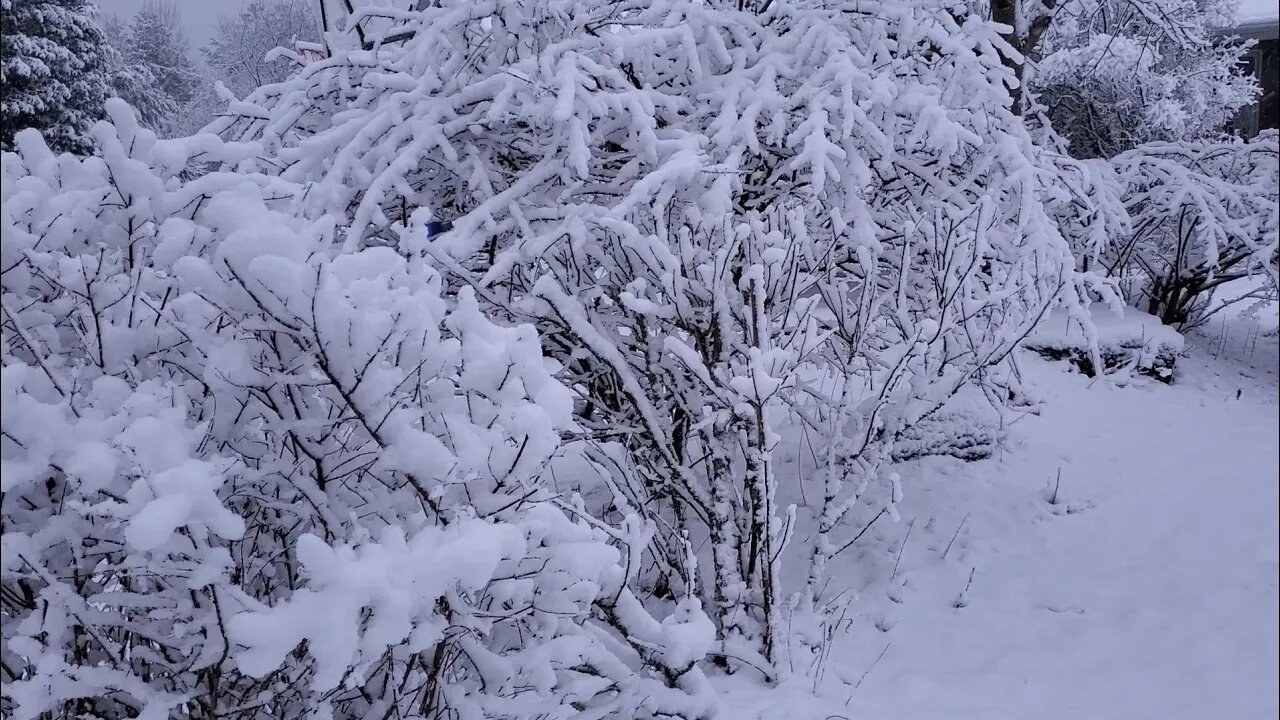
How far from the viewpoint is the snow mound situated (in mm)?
6258

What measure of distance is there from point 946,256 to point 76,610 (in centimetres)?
292

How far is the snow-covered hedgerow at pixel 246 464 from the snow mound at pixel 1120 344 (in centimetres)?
554

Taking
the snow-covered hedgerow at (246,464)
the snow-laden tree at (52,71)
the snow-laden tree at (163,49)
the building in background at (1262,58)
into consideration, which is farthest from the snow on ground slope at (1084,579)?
the snow-laden tree at (163,49)

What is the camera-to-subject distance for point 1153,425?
17.6 ft

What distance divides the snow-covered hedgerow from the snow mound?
18.2ft

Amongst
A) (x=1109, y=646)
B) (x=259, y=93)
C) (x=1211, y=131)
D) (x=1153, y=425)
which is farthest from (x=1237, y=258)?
(x=1211, y=131)

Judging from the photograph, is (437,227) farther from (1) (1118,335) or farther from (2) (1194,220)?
(2) (1194,220)

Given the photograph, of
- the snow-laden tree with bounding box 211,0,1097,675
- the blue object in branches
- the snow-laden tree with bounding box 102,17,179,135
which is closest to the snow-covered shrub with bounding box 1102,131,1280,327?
the snow-laden tree with bounding box 211,0,1097,675

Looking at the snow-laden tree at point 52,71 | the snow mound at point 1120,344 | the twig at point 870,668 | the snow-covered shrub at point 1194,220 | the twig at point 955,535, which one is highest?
the snow-laden tree at point 52,71

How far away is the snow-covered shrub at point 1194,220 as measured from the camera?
5676 mm

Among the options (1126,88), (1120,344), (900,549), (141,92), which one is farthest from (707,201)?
(141,92)

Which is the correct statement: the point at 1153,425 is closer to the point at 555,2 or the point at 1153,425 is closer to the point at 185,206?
the point at 555,2

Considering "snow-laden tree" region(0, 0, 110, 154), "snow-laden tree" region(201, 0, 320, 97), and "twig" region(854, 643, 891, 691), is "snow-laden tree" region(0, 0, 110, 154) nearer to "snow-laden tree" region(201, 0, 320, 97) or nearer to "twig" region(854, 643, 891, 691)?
"snow-laden tree" region(201, 0, 320, 97)

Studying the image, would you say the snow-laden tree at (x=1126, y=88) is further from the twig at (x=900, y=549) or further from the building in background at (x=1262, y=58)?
the twig at (x=900, y=549)
